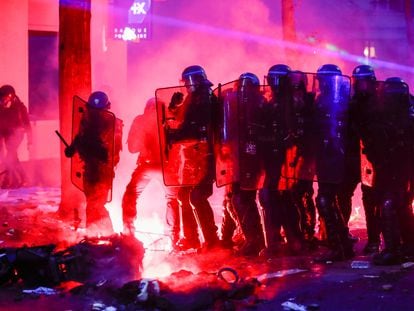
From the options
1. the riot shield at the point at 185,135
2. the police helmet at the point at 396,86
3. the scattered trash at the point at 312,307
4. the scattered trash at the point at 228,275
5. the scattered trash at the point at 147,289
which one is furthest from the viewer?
the riot shield at the point at 185,135

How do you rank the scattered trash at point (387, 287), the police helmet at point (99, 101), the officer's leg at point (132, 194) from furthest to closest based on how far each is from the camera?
the officer's leg at point (132, 194), the police helmet at point (99, 101), the scattered trash at point (387, 287)

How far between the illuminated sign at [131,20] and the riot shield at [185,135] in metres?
10.5

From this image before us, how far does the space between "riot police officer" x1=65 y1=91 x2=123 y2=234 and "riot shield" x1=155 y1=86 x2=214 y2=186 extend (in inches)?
28.4

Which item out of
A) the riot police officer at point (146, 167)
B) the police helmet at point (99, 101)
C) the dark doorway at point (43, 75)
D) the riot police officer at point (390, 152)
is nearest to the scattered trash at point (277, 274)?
the riot police officer at point (390, 152)

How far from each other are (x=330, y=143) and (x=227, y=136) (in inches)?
47.8

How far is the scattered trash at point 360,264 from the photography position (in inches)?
309

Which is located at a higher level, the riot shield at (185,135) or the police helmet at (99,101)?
the police helmet at (99,101)

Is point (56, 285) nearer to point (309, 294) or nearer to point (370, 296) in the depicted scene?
point (309, 294)

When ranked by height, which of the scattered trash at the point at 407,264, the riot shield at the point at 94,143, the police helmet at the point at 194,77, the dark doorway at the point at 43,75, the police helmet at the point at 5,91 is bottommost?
the scattered trash at the point at 407,264

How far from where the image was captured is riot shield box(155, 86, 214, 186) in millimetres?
8516

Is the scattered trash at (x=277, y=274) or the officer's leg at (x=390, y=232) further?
the officer's leg at (x=390, y=232)

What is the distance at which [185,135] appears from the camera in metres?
8.58

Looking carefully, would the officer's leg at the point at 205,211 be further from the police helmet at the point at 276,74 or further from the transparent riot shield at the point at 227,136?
the police helmet at the point at 276,74

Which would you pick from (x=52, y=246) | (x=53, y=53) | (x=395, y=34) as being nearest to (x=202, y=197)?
(x=52, y=246)
